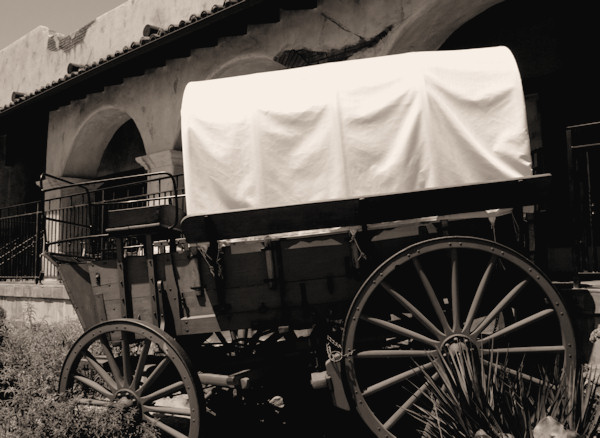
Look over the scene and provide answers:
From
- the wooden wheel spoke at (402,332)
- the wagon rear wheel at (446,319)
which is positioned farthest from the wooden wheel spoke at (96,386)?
the wooden wheel spoke at (402,332)

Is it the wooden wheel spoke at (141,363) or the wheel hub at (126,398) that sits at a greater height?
the wooden wheel spoke at (141,363)

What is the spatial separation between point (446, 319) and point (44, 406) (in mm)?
2760

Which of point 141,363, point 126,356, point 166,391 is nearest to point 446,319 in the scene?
point 166,391

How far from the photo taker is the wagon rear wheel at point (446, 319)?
137 inches

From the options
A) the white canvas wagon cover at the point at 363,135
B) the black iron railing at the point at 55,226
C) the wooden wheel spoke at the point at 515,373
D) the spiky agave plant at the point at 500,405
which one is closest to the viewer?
the spiky agave plant at the point at 500,405

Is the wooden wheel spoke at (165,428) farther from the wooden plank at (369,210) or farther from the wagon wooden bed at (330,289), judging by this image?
the wooden plank at (369,210)

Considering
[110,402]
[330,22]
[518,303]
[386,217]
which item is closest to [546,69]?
[330,22]

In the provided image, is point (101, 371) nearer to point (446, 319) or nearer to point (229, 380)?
point (229, 380)

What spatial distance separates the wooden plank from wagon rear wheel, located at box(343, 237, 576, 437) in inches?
9.1

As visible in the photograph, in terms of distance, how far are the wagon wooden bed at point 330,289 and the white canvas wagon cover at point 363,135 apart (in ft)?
0.57

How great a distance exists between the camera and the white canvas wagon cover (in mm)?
3682

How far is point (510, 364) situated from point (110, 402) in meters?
2.82

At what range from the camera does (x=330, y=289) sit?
388 cm

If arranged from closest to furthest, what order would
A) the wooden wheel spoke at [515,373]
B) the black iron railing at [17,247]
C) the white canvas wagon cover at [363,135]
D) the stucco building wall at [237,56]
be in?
the wooden wheel spoke at [515,373] → the white canvas wagon cover at [363,135] → the stucco building wall at [237,56] → the black iron railing at [17,247]
